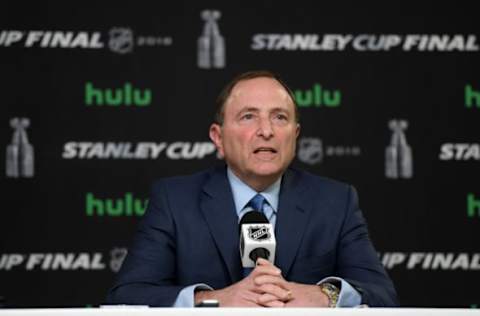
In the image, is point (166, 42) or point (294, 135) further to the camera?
point (166, 42)

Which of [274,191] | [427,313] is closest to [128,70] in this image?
[274,191]

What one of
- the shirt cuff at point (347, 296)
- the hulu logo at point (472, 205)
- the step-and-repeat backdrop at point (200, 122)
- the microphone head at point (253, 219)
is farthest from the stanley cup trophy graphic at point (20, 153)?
the shirt cuff at point (347, 296)

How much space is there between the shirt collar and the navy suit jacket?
0.02 metres

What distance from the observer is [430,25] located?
499cm

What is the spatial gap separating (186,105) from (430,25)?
1.23 meters

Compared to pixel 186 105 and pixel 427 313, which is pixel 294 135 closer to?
pixel 427 313

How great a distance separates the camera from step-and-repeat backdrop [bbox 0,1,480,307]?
4891 mm

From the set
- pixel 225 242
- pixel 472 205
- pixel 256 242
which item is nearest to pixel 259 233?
pixel 256 242

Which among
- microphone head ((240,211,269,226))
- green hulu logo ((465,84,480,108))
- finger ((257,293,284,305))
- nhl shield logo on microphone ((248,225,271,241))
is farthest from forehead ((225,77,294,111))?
green hulu logo ((465,84,480,108))

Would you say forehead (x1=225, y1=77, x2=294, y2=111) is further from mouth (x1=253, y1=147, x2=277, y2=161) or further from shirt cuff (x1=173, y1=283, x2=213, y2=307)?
shirt cuff (x1=173, y1=283, x2=213, y2=307)

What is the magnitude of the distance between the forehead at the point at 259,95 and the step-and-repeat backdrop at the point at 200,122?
5.40 ft

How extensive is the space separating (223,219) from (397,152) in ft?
6.23

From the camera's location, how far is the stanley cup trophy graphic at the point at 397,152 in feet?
16.3

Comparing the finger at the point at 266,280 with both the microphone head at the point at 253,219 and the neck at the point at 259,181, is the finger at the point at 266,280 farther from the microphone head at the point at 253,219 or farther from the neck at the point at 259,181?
the neck at the point at 259,181
